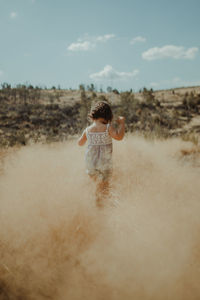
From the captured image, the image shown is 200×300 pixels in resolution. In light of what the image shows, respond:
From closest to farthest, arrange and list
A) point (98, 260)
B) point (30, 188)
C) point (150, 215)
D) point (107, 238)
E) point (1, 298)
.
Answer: point (1, 298)
point (98, 260)
point (107, 238)
point (150, 215)
point (30, 188)

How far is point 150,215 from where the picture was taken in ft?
9.72

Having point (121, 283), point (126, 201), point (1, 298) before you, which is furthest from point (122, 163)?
point (1, 298)

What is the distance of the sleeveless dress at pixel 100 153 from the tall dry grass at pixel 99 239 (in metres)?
0.29

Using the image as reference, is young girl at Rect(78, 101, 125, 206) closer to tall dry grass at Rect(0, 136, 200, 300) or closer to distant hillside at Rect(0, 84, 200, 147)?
tall dry grass at Rect(0, 136, 200, 300)

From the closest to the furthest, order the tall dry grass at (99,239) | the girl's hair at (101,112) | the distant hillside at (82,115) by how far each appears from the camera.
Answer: the tall dry grass at (99,239) < the girl's hair at (101,112) < the distant hillside at (82,115)

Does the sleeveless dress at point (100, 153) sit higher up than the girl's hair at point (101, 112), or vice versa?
the girl's hair at point (101, 112)

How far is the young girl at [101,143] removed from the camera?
10.8 feet

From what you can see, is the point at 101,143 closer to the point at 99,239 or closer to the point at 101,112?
the point at 101,112

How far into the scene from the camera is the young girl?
3.28 metres

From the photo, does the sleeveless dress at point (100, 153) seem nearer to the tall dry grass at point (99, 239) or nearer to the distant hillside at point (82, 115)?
the tall dry grass at point (99, 239)

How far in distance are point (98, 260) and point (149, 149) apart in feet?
Result: 15.8

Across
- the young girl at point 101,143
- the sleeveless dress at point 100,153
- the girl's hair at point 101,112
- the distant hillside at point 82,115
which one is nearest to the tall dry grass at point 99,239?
the young girl at point 101,143

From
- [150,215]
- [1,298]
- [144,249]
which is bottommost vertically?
[1,298]

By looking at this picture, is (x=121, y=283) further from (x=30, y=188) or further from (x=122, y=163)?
(x=122, y=163)
